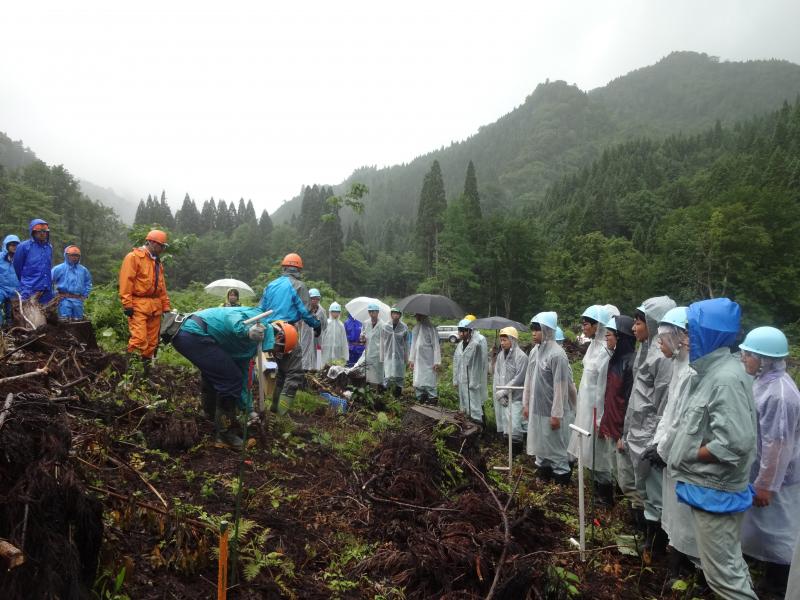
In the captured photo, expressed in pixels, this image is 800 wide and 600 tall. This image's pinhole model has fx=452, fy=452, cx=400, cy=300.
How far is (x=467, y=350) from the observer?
8055 mm

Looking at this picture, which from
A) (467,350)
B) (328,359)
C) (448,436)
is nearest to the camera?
(448,436)

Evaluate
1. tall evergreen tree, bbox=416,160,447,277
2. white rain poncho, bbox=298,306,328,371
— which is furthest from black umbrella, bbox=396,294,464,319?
tall evergreen tree, bbox=416,160,447,277

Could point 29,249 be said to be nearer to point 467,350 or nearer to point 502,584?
point 467,350

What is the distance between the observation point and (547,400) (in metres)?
5.91

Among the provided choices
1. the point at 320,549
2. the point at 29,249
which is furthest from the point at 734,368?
the point at 29,249

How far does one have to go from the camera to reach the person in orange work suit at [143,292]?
5.33 metres

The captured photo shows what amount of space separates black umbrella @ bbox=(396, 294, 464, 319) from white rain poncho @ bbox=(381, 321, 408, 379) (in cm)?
54

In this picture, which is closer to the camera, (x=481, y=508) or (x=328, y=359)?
(x=481, y=508)

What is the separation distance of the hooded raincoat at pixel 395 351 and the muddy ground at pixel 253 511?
3.52 metres

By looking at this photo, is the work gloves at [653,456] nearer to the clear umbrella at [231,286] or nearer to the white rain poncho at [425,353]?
the white rain poncho at [425,353]

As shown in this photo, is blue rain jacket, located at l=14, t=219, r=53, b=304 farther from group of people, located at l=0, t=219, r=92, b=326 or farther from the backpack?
the backpack

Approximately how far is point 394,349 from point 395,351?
0.15 ft

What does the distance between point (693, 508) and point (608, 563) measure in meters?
1.15

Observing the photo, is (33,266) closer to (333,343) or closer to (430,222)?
(333,343)
